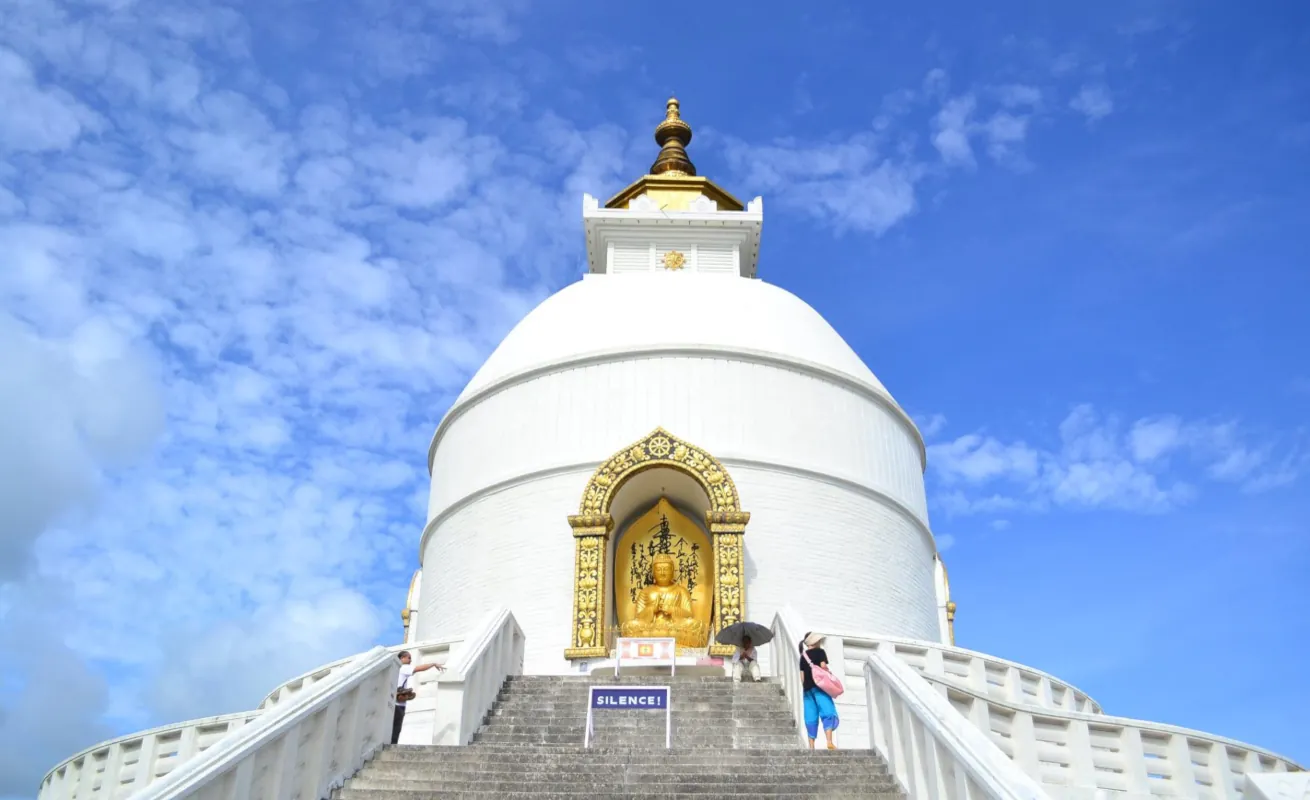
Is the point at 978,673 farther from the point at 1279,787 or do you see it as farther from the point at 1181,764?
the point at 1279,787

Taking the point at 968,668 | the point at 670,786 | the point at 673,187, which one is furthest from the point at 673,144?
the point at 670,786

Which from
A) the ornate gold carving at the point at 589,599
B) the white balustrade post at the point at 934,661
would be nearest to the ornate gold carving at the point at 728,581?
the ornate gold carving at the point at 589,599

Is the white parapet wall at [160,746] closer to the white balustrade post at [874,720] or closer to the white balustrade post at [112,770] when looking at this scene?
the white balustrade post at [112,770]

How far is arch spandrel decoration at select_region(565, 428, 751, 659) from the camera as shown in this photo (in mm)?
16562

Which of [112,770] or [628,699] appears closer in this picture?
[628,699]

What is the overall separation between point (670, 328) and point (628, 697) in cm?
1063

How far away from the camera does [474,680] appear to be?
432 inches

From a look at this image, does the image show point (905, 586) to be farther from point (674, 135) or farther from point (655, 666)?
point (674, 135)

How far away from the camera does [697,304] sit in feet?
68.5

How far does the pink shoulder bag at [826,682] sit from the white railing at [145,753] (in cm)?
633

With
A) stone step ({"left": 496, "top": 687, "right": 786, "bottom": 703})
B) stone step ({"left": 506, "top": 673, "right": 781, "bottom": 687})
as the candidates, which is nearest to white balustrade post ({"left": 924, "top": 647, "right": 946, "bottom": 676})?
stone step ({"left": 506, "top": 673, "right": 781, "bottom": 687})

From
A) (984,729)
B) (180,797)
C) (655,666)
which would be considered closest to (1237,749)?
(984,729)

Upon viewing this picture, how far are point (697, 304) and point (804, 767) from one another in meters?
13.1

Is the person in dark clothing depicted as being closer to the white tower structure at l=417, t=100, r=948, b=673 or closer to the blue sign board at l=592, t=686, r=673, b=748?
the blue sign board at l=592, t=686, r=673, b=748
